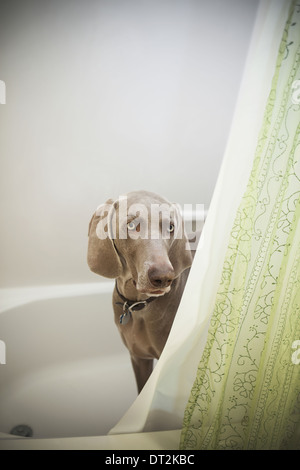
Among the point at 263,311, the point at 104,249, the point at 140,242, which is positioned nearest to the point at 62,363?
the point at 104,249

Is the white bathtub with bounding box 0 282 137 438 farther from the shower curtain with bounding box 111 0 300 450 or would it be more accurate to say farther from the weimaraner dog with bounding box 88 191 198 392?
the shower curtain with bounding box 111 0 300 450

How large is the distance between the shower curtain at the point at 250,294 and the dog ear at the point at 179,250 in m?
0.30

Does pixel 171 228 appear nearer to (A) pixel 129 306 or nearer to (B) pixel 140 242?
(B) pixel 140 242

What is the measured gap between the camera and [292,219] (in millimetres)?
562

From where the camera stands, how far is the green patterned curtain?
52 centimetres

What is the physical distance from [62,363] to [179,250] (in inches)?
41.3

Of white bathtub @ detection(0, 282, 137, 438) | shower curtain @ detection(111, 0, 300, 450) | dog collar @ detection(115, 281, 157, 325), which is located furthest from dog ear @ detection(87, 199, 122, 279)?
white bathtub @ detection(0, 282, 137, 438)

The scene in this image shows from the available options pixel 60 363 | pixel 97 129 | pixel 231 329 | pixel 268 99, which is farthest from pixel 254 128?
pixel 60 363

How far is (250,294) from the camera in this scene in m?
0.60

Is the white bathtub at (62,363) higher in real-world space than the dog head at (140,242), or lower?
lower

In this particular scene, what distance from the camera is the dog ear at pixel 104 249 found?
89 cm

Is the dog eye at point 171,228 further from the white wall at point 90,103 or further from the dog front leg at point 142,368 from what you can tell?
the white wall at point 90,103

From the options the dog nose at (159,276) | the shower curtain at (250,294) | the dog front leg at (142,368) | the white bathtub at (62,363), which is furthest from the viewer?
the white bathtub at (62,363)

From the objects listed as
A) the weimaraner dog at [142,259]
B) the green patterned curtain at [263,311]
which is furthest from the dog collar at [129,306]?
the green patterned curtain at [263,311]
